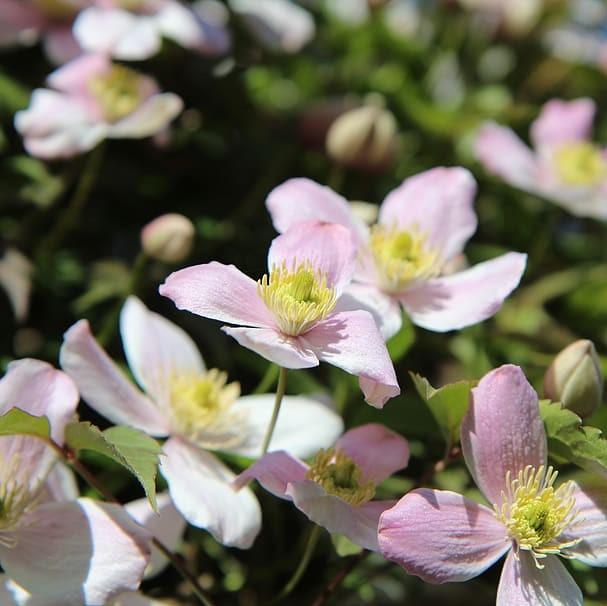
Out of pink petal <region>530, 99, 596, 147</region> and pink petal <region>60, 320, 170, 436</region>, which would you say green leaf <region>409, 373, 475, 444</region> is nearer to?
pink petal <region>60, 320, 170, 436</region>

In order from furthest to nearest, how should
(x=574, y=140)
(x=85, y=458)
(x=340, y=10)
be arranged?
(x=340, y=10), (x=574, y=140), (x=85, y=458)

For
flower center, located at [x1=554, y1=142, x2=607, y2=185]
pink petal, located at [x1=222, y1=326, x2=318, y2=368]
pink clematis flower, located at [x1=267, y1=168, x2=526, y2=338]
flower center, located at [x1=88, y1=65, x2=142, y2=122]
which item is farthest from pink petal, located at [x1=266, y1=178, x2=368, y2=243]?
flower center, located at [x1=554, y1=142, x2=607, y2=185]

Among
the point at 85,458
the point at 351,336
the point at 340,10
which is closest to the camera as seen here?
the point at 351,336

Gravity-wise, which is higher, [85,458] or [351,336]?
[351,336]

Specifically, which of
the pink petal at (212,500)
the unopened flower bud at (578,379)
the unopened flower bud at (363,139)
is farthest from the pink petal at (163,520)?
the unopened flower bud at (363,139)

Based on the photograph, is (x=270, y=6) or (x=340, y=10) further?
(x=340, y=10)

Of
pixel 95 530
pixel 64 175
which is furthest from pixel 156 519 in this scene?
pixel 64 175

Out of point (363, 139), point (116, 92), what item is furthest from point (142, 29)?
point (363, 139)

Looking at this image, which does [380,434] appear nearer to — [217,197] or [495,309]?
[495,309]
